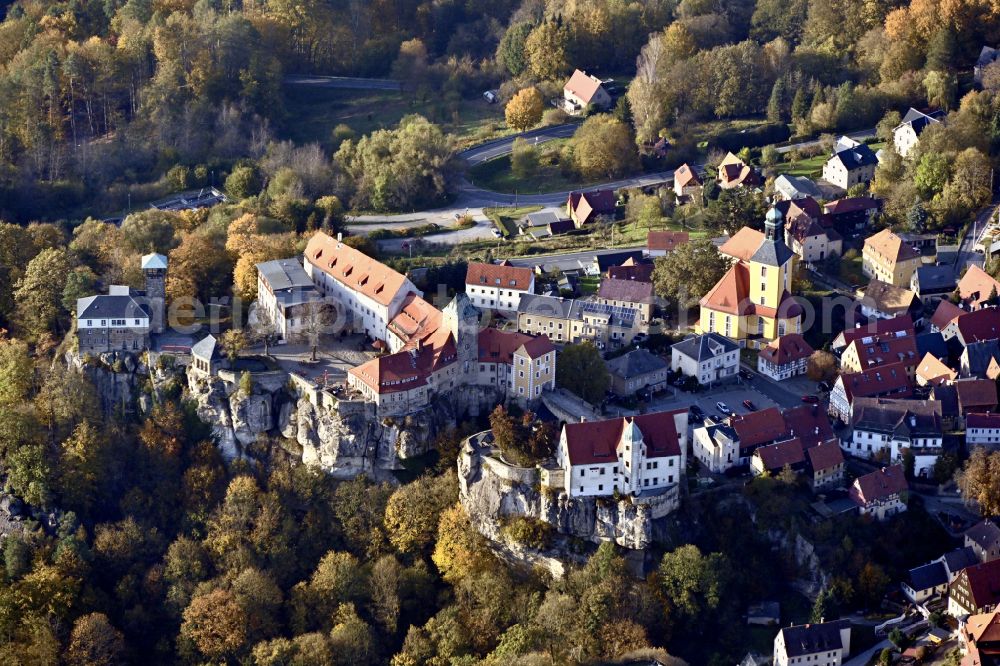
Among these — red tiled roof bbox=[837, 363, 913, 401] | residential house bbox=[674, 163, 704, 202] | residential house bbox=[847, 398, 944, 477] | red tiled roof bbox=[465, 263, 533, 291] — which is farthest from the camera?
residential house bbox=[674, 163, 704, 202]

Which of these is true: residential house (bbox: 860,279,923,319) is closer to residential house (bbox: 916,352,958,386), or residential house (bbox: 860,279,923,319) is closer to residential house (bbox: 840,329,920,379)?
residential house (bbox: 840,329,920,379)

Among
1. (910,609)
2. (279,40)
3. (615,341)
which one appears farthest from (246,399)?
(279,40)

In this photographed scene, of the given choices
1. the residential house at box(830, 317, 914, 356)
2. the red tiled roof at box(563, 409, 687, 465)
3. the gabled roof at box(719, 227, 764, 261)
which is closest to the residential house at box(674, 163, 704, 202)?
the gabled roof at box(719, 227, 764, 261)

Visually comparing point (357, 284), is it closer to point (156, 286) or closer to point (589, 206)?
point (156, 286)

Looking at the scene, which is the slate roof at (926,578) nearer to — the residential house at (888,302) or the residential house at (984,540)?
the residential house at (984,540)

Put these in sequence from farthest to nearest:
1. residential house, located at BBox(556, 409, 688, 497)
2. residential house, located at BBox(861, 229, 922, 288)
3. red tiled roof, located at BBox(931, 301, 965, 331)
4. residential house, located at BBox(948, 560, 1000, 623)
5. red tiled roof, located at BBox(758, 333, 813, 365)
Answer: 1. residential house, located at BBox(861, 229, 922, 288)
2. red tiled roof, located at BBox(931, 301, 965, 331)
3. red tiled roof, located at BBox(758, 333, 813, 365)
4. residential house, located at BBox(556, 409, 688, 497)
5. residential house, located at BBox(948, 560, 1000, 623)

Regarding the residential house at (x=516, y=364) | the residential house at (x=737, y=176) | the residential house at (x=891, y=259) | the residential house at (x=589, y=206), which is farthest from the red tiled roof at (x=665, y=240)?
the residential house at (x=516, y=364)

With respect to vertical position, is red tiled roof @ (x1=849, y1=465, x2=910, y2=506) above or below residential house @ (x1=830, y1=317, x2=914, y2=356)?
below

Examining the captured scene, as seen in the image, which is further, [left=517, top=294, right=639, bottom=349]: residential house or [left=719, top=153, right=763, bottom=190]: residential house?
[left=719, top=153, right=763, bottom=190]: residential house
